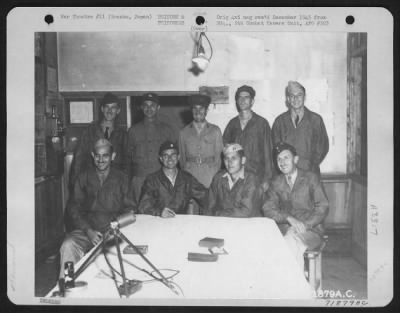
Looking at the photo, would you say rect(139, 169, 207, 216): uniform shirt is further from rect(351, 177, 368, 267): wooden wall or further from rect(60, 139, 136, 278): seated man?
rect(351, 177, 368, 267): wooden wall

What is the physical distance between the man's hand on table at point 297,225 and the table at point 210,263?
0.08m

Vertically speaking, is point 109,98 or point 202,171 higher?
point 109,98

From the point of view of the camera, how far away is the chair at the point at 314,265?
5.39ft

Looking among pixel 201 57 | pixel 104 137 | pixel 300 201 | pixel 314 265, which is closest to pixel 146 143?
pixel 104 137

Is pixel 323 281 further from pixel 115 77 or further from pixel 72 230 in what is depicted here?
pixel 115 77

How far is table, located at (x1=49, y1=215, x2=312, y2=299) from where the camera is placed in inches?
54.2

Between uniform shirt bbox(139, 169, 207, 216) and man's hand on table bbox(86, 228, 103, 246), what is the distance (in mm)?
192

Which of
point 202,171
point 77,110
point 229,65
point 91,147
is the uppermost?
point 229,65

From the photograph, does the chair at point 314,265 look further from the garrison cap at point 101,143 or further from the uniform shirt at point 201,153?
the garrison cap at point 101,143

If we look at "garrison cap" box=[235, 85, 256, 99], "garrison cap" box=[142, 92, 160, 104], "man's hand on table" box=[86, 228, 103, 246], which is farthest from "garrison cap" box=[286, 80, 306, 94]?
"man's hand on table" box=[86, 228, 103, 246]

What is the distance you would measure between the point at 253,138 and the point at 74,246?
33.6 inches

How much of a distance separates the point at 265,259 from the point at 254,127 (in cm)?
53

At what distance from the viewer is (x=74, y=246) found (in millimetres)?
1683

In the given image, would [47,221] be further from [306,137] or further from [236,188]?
[306,137]
